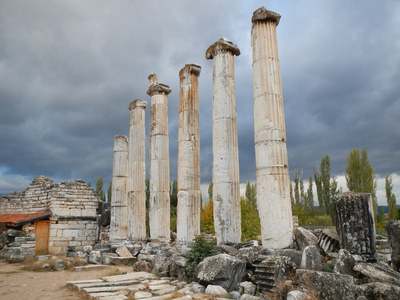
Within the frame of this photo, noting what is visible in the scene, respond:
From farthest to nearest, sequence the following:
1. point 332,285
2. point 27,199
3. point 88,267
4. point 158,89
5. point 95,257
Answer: point 27,199, point 158,89, point 95,257, point 88,267, point 332,285

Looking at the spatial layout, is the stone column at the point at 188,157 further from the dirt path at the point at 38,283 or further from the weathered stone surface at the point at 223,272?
the weathered stone surface at the point at 223,272

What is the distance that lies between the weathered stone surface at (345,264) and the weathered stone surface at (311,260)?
481 mm

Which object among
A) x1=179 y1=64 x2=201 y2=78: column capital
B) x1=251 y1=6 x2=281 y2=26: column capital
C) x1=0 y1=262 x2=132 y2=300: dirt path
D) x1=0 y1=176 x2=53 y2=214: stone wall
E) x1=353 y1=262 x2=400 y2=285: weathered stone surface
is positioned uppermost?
x1=179 y1=64 x2=201 y2=78: column capital

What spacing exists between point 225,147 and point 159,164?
5444mm

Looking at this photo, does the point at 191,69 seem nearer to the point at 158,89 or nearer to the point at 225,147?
the point at 158,89

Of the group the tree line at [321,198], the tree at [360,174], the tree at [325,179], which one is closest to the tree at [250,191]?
the tree line at [321,198]

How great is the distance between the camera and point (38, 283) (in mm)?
10727

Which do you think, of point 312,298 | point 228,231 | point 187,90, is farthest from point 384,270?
point 187,90

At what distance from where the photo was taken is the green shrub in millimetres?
8891

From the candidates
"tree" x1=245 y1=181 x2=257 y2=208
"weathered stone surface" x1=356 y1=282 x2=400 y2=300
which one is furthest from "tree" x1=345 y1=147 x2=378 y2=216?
"weathered stone surface" x1=356 y1=282 x2=400 y2=300

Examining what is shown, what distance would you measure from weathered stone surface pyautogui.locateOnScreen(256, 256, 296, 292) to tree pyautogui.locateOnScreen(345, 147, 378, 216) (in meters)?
18.9

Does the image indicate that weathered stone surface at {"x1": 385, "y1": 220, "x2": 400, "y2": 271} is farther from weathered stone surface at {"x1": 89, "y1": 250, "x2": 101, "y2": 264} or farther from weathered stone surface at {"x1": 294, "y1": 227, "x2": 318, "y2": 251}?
weathered stone surface at {"x1": 89, "y1": 250, "x2": 101, "y2": 264}

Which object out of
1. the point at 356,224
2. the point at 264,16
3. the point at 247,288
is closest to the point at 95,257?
the point at 247,288

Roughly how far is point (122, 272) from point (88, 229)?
8.94 metres
